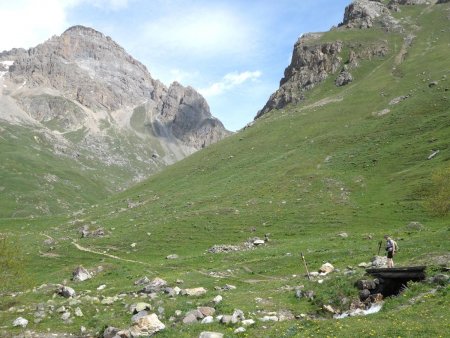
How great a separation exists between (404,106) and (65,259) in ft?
313

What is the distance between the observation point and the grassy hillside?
29.3m

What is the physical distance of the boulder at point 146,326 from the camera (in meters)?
26.1

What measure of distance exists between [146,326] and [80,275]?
2761cm

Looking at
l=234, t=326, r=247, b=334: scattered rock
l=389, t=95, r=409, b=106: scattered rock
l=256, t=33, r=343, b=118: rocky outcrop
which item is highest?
l=256, t=33, r=343, b=118: rocky outcrop

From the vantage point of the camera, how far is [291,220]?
71.6 m

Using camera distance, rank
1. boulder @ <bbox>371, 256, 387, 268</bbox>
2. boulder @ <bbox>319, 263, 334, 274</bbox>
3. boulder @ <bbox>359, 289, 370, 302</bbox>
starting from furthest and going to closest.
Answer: boulder @ <bbox>319, 263, 334, 274</bbox>
boulder @ <bbox>371, 256, 387, 268</bbox>
boulder @ <bbox>359, 289, 370, 302</bbox>

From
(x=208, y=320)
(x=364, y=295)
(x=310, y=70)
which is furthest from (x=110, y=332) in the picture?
(x=310, y=70)

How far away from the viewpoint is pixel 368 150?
4023 inches

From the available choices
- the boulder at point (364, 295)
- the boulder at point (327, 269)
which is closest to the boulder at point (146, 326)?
the boulder at point (364, 295)

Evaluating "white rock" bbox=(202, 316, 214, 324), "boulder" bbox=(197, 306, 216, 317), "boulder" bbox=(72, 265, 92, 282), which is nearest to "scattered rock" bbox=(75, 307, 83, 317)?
"boulder" bbox=(197, 306, 216, 317)

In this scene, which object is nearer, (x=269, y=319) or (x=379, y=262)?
(x=269, y=319)

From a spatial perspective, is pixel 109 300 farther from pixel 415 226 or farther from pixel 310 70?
pixel 310 70

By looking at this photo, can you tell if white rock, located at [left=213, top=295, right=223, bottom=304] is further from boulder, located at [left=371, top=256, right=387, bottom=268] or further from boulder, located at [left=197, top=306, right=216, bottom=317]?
boulder, located at [left=371, top=256, right=387, bottom=268]

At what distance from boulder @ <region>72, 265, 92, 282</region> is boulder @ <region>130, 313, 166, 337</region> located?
25.9 m
